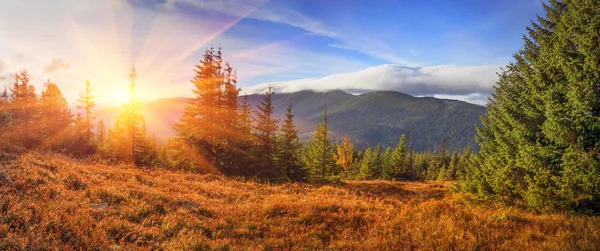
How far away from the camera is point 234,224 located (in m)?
9.63

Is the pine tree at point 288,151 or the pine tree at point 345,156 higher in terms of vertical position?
the pine tree at point 288,151

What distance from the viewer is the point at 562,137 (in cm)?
1039

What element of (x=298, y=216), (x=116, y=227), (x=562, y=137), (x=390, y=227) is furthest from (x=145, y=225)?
(x=562, y=137)

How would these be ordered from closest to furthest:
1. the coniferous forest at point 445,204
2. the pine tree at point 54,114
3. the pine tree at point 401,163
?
the coniferous forest at point 445,204, the pine tree at point 54,114, the pine tree at point 401,163

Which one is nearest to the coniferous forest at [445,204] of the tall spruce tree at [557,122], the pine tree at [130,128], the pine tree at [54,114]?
the tall spruce tree at [557,122]

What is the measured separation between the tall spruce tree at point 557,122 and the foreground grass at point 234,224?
1.26m

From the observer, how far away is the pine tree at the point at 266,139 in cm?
2820

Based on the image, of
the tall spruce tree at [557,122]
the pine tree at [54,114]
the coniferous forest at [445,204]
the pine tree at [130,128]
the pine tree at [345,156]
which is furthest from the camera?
the pine tree at [345,156]

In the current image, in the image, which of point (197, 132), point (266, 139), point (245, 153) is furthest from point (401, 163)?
point (197, 132)

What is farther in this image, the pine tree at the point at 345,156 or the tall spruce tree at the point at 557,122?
the pine tree at the point at 345,156

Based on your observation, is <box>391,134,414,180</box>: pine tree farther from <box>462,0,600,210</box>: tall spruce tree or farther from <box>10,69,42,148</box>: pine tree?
<box>10,69,42,148</box>: pine tree

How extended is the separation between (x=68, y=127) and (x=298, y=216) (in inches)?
1903

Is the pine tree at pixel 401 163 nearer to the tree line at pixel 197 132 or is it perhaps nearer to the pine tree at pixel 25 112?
the tree line at pixel 197 132

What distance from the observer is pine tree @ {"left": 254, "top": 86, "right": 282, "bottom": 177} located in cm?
2820
